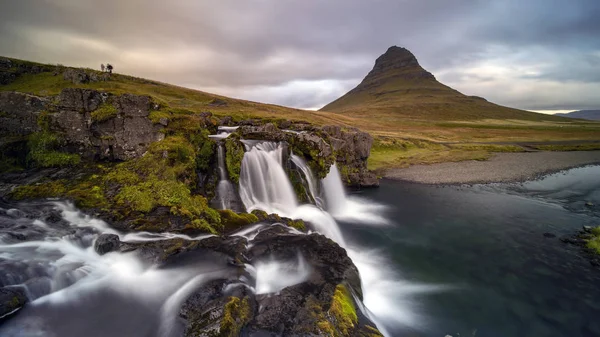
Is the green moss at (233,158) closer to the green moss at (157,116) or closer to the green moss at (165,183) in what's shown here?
the green moss at (165,183)

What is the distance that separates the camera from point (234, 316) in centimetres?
700

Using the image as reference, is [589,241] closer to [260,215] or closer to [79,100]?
[260,215]

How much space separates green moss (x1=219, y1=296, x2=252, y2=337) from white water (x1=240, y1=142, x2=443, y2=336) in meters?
1.76

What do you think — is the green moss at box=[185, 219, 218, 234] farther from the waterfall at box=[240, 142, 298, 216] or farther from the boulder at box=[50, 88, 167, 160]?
the boulder at box=[50, 88, 167, 160]

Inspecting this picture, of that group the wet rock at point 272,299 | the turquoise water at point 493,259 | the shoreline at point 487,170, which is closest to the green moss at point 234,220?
the wet rock at point 272,299

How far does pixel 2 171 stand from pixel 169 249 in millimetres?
12929

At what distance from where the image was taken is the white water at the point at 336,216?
34.9 feet

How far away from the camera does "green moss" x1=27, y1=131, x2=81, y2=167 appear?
15.9m

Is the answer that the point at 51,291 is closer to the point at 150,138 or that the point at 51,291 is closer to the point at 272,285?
the point at 272,285

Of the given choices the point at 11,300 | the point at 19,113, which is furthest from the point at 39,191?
the point at 11,300

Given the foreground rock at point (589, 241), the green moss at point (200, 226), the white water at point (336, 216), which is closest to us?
the white water at point (336, 216)

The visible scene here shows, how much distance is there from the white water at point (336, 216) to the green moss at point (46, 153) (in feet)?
36.0

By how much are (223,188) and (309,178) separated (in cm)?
783

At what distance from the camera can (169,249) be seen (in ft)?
35.0
